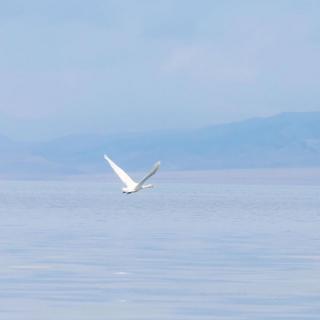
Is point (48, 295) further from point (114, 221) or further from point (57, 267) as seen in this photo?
point (114, 221)

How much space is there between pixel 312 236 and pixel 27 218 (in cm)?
1573

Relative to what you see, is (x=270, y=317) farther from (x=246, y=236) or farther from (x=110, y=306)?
(x=246, y=236)

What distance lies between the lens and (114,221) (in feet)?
194

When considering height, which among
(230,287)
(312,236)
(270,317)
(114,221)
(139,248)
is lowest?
(270,317)

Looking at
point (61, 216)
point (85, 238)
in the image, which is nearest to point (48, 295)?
point (85, 238)

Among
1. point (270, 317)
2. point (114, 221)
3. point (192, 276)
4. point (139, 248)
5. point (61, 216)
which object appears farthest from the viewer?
point (61, 216)

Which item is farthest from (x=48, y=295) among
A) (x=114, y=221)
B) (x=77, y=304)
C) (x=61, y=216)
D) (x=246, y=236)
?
(x=61, y=216)

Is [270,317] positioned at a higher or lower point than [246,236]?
lower

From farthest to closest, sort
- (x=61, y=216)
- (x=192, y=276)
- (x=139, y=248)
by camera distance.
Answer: (x=61, y=216) → (x=139, y=248) → (x=192, y=276)

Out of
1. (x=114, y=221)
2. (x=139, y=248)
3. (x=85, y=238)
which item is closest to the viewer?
(x=139, y=248)

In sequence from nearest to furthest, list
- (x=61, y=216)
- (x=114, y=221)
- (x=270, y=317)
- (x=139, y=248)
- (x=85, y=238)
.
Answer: (x=270, y=317), (x=139, y=248), (x=85, y=238), (x=114, y=221), (x=61, y=216)

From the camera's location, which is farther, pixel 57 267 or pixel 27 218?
pixel 27 218

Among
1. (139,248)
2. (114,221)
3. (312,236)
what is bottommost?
(139,248)

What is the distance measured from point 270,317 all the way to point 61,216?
1520 inches
